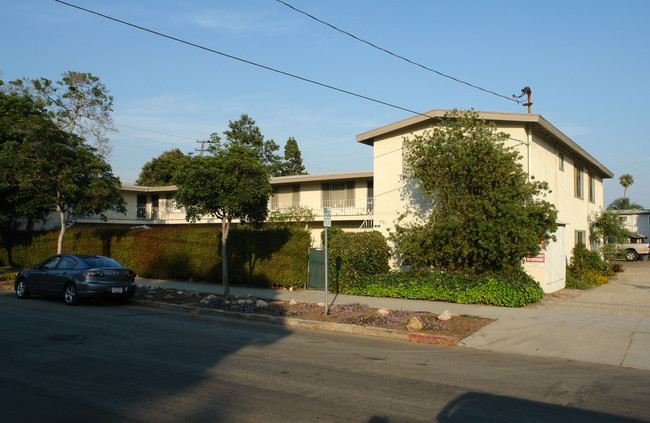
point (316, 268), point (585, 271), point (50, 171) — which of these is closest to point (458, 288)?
point (316, 268)

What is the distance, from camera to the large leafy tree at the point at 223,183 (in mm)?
13703

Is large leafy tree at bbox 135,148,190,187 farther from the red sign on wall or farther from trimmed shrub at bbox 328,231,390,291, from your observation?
the red sign on wall

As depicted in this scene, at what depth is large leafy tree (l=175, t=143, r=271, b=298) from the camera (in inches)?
539

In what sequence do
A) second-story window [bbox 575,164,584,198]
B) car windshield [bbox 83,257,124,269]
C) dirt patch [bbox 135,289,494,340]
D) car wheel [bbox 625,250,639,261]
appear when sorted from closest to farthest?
dirt patch [bbox 135,289,494,340] → car windshield [bbox 83,257,124,269] → second-story window [bbox 575,164,584,198] → car wheel [bbox 625,250,639,261]

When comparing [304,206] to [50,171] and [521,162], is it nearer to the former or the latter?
[50,171]

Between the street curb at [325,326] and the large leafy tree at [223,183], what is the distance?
1499 mm

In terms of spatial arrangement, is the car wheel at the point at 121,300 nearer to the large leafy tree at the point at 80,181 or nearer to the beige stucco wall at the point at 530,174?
the large leafy tree at the point at 80,181

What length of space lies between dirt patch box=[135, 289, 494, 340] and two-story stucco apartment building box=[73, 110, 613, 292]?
4.65m

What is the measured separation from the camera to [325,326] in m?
11.4

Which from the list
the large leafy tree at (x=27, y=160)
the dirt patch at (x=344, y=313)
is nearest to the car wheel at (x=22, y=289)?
the dirt patch at (x=344, y=313)

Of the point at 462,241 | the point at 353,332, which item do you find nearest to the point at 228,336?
the point at 353,332

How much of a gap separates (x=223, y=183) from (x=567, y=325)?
957 cm

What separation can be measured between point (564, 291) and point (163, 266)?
647 inches

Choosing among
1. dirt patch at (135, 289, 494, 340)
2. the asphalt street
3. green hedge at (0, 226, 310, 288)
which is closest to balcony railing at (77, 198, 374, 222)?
green hedge at (0, 226, 310, 288)
